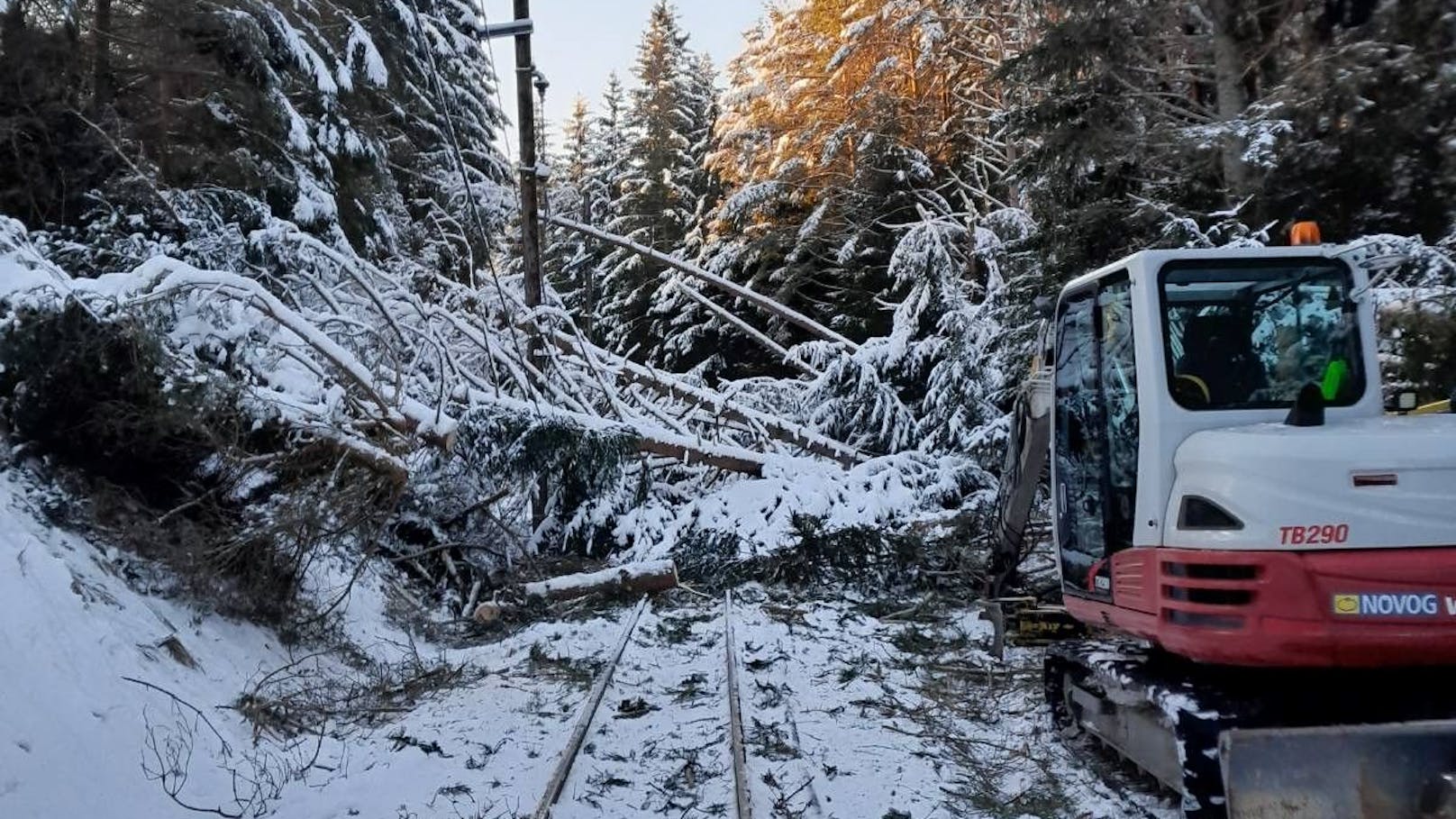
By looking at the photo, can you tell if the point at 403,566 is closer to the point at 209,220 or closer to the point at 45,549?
the point at 209,220

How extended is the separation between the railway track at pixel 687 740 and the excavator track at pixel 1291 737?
1.62 m

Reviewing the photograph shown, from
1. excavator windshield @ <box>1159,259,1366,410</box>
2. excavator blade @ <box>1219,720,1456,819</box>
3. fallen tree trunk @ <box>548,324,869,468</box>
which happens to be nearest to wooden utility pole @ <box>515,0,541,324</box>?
fallen tree trunk @ <box>548,324,869,468</box>

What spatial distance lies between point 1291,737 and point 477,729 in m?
4.67

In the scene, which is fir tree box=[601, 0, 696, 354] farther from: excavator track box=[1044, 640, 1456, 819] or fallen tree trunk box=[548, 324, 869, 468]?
excavator track box=[1044, 640, 1456, 819]

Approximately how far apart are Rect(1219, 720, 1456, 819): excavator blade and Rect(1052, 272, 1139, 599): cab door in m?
1.26

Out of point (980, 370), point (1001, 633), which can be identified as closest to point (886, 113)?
point (980, 370)

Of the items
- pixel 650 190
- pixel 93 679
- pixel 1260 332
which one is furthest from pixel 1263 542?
pixel 650 190

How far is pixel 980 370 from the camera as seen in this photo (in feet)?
46.2

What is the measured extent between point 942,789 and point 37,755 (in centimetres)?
430

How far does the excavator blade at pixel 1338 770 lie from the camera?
3.91 m

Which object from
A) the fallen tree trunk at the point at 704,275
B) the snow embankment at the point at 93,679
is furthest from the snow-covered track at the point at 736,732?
the fallen tree trunk at the point at 704,275

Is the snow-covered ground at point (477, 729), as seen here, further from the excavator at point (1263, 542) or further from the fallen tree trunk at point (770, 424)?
the fallen tree trunk at point (770, 424)

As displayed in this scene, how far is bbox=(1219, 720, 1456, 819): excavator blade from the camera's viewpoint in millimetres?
3908

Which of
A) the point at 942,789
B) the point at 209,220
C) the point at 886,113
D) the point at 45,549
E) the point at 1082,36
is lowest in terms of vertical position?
the point at 942,789
